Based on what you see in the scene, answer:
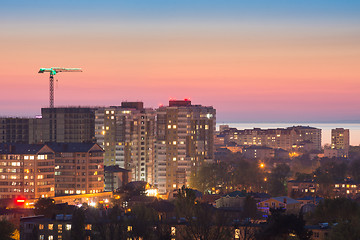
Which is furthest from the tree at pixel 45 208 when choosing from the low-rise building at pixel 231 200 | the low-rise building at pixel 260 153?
the low-rise building at pixel 260 153

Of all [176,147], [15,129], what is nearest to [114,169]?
[176,147]

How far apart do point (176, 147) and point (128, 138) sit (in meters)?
7.48

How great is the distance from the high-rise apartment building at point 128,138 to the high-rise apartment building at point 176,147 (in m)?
3.16

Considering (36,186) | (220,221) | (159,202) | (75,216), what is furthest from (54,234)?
(36,186)

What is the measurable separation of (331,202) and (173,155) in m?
45.2

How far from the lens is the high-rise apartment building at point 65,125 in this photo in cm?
12744

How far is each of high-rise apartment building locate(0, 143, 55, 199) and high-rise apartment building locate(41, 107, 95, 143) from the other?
3889 centimetres

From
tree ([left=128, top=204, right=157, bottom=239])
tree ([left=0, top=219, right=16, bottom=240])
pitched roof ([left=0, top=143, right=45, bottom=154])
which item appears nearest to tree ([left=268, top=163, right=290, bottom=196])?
pitched roof ([left=0, top=143, right=45, bottom=154])

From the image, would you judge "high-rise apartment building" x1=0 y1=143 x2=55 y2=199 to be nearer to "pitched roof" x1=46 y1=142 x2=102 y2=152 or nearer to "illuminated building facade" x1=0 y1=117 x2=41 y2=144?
"pitched roof" x1=46 y1=142 x2=102 y2=152

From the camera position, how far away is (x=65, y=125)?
128m

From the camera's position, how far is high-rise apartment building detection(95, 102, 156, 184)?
107m

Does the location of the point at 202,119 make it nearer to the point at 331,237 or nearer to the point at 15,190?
the point at 15,190

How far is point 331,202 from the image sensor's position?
2327 inches

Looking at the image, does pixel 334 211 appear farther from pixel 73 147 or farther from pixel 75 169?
pixel 73 147
